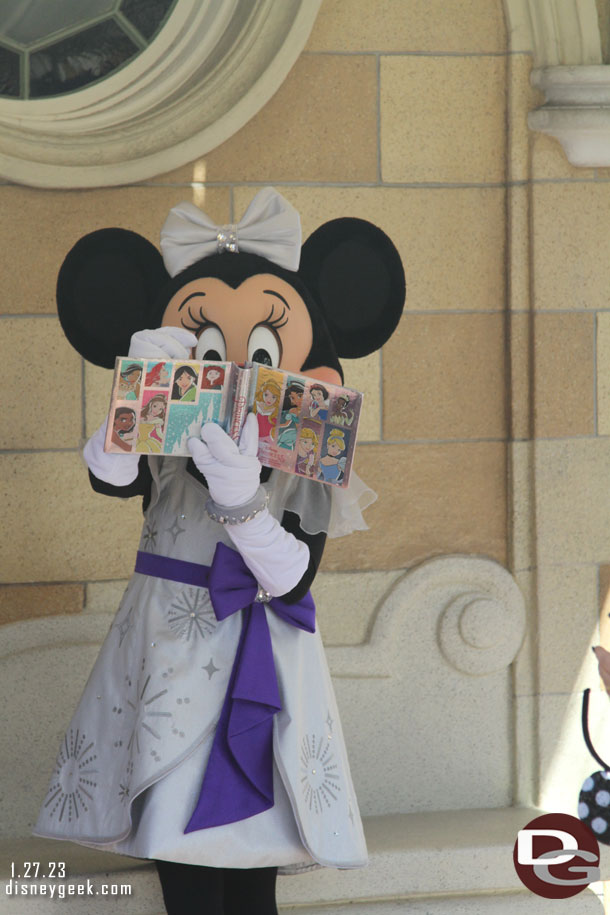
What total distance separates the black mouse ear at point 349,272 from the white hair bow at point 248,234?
83 mm

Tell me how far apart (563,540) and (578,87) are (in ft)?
4.38

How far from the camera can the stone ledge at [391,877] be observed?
2.66m

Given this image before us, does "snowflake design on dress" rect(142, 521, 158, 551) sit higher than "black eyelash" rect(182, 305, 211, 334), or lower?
lower

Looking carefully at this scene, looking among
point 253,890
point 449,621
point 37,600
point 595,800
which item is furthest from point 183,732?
point 595,800

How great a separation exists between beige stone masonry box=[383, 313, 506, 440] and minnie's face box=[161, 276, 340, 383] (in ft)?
3.37

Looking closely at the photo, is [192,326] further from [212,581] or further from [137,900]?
[137,900]

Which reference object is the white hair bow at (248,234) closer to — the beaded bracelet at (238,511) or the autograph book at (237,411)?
the autograph book at (237,411)

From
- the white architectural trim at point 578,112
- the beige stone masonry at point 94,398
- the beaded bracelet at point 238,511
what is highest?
the white architectural trim at point 578,112

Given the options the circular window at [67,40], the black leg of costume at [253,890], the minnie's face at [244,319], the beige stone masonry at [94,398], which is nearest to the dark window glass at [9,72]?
the circular window at [67,40]

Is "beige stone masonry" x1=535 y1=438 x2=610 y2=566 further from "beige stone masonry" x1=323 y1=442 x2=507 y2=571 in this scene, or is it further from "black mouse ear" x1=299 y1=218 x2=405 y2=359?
"black mouse ear" x1=299 y1=218 x2=405 y2=359

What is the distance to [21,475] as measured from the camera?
308cm

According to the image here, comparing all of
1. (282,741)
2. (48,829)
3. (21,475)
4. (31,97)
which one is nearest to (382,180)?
(31,97)

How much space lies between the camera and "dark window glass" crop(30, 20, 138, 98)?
3.10 meters

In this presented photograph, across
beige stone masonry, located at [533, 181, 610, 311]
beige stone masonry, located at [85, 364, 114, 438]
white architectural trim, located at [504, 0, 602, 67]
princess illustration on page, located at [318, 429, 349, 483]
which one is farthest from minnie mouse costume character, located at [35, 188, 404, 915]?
white architectural trim, located at [504, 0, 602, 67]
